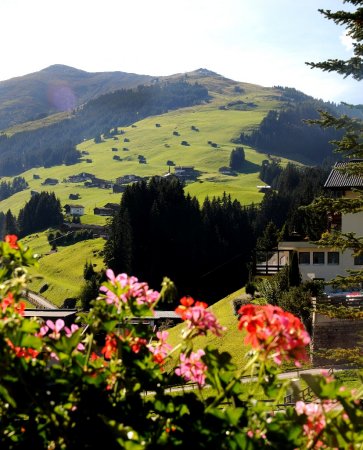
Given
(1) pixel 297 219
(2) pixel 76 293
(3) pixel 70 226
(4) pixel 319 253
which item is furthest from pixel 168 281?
(3) pixel 70 226

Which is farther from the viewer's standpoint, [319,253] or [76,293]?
[76,293]

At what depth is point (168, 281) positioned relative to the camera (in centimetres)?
332

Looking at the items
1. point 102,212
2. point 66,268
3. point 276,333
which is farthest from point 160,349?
point 102,212

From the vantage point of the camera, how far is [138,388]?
330cm

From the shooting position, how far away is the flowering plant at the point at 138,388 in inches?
116

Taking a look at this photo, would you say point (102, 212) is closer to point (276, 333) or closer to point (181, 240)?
point (181, 240)

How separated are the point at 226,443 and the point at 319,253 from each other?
43901 millimetres

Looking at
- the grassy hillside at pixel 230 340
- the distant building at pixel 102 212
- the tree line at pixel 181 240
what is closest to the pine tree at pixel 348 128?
the grassy hillside at pixel 230 340

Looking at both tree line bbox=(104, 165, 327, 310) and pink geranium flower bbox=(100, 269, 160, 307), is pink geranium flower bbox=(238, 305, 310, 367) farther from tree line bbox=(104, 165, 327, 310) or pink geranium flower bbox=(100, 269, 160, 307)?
tree line bbox=(104, 165, 327, 310)

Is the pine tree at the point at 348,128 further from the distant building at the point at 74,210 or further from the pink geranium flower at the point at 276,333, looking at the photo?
the distant building at the point at 74,210

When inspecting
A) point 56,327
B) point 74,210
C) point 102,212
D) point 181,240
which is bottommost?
point 102,212

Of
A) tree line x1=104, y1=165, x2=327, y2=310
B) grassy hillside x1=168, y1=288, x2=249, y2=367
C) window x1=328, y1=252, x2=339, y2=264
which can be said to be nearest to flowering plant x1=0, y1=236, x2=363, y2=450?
grassy hillside x1=168, y1=288, x2=249, y2=367

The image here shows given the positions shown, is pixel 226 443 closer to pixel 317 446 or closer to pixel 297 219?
pixel 317 446

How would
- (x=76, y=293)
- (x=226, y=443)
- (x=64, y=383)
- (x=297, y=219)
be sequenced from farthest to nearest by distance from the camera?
(x=76, y=293) → (x=297, y=219) → (x=64, y=383) → (x=226, y=443)
